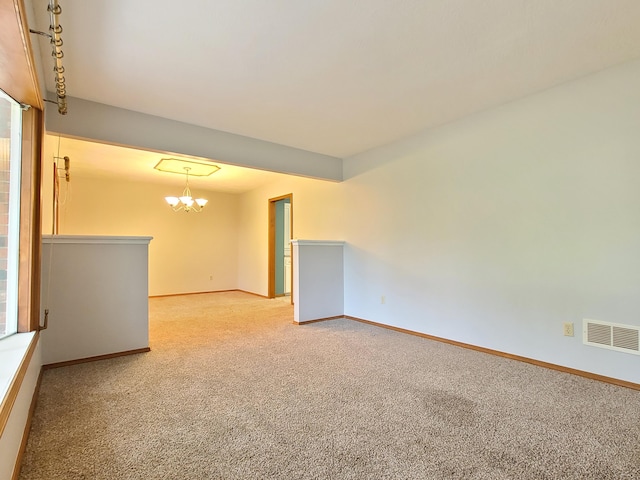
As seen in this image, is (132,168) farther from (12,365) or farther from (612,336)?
(612,336)

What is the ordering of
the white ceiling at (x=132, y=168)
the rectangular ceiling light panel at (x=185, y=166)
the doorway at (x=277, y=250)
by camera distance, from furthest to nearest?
the doorway at (x=277, y=250) < the rectangular ceiling light panel at (x=185, y=166) < the white ceiling at (x=132, y=168)

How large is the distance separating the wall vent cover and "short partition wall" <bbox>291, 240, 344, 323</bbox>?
2.77m

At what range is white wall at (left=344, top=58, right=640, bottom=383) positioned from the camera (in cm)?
237

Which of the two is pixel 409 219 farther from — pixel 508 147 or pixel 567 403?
pixel 567 403

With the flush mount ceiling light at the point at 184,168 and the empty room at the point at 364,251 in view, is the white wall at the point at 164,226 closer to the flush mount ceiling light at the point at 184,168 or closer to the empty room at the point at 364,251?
the flush mount ceiling light at the point at 184,168

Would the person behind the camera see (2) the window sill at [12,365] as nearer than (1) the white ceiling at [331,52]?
Yes

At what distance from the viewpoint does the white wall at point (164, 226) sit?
5.80m

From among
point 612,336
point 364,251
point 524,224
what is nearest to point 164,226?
point 364,251

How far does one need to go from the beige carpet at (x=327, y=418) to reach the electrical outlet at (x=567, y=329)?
1.09 feet

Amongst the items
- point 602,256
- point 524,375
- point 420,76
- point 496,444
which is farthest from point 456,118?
point 496,444

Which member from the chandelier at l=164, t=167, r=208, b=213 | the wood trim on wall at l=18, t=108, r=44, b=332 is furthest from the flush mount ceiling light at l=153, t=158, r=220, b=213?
the wood trim on wall at l=18, t=108, r=44, b=332

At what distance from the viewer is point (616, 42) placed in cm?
210

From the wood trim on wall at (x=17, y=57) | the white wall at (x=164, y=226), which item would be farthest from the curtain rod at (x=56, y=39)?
the white wall at (x=164, y=226)

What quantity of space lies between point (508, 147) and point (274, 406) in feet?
9.52
